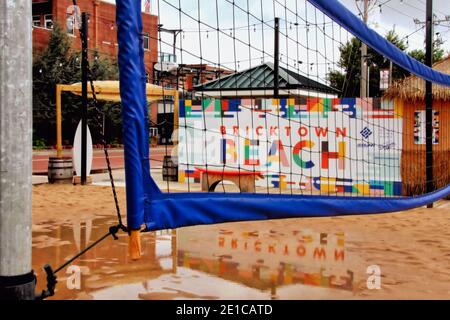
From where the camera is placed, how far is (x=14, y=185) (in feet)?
8.21

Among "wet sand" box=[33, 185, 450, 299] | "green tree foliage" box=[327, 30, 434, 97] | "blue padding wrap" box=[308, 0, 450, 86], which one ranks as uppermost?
"green tree foliage" box=[327, 30, 434, 97]

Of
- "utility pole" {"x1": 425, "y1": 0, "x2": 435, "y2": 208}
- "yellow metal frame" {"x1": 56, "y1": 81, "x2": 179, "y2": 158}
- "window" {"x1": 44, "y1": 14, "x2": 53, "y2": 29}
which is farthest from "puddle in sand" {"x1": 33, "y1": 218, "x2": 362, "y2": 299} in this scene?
"window" {"x1": 44, "y1": 14, "x2": 53, "y2": 29}

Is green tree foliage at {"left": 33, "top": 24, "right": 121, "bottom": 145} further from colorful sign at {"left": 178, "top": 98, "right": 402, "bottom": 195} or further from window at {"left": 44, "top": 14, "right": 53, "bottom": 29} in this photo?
colorful sign at {"left": 178, "top": 98, "right": 402, "bottom": 195}

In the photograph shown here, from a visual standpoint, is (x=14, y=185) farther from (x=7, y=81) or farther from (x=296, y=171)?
(x=296, y=171)

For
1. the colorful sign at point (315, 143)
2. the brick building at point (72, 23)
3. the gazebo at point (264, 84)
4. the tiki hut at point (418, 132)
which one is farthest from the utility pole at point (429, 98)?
the brick building at point (72, 23)

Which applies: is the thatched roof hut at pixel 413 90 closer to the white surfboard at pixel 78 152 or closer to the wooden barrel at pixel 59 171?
the white surfboard at pixel 78 152

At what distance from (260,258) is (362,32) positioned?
245 centimetres

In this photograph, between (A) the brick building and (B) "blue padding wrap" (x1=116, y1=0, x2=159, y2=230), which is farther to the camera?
(A) the brick building

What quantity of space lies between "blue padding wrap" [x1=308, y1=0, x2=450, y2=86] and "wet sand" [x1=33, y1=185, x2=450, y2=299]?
81.7 inches

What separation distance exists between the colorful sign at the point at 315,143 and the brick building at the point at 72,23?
67.0 ft

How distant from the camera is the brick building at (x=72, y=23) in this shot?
3275 cm

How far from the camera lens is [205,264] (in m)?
5.56

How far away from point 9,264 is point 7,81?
0.80 metres

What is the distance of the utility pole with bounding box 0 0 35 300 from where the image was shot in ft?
8.16
